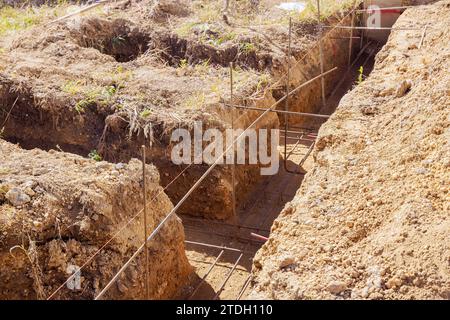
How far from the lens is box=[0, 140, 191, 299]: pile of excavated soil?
5.63 meters

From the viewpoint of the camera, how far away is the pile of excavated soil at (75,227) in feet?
18.5

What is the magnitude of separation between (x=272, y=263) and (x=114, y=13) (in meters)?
8.20

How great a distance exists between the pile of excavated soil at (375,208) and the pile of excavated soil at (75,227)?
1.51 metres

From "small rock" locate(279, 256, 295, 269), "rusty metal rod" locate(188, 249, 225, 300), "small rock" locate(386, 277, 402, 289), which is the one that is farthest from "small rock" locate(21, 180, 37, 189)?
"small rock" locate(386, 277, 402, 289)

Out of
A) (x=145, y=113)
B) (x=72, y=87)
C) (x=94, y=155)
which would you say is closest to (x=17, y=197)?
(x=94, y=155)

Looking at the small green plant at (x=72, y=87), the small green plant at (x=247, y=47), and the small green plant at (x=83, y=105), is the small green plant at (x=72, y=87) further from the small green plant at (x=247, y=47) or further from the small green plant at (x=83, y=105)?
the small green plant at (x=247, y=47)

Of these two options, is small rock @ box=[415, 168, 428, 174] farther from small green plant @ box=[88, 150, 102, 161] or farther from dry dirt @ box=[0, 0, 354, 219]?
small green plant @ box=[88, 150, 102, 161]

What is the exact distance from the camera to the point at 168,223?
22.5 ft

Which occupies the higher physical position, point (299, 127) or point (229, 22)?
point (229, 22)

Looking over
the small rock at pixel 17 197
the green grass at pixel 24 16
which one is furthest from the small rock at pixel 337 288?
the green grass at pixel 24 16

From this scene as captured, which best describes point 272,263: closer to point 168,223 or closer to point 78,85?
point 168,223

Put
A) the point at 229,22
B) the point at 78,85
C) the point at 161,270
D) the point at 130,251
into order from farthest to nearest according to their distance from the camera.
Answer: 1. the point at 229,22
2. the point at 78,85
3. the point at 161,270
4. the point at 130,251

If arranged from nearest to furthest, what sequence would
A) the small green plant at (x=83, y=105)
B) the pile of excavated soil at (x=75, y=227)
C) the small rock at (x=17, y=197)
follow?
the pile of excavated soil at (x=75, y=227), the small rock at (x=17, y=197), the small green plant at (x=83, y=105)
